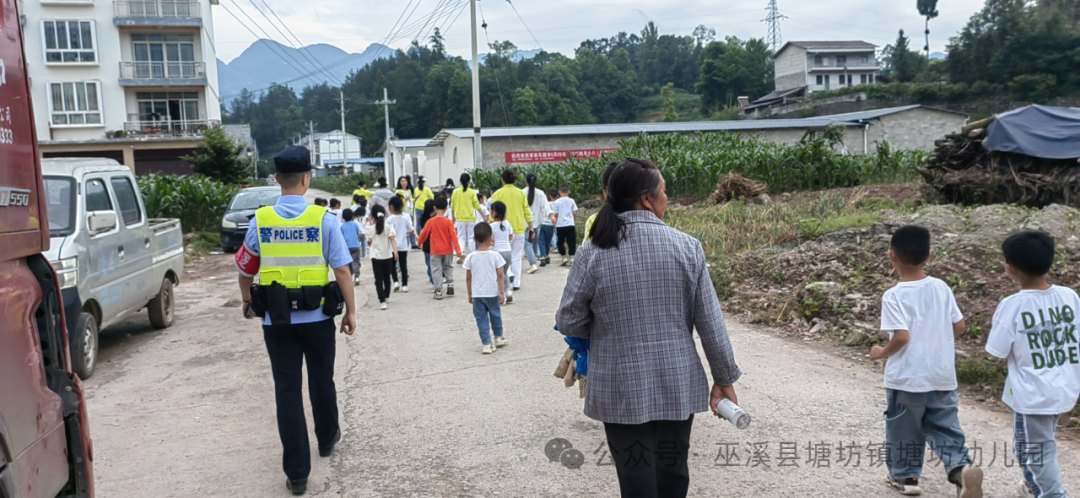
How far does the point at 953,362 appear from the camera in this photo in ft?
12.3

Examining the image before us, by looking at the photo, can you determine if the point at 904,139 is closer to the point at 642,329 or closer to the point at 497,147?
the point at 497,147

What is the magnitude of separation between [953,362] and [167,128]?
41.4 m

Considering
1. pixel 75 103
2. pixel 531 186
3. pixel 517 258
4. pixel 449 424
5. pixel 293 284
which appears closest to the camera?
pixel 293 284

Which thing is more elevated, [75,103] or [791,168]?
[75,103]

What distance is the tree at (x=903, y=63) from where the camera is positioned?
7088cm

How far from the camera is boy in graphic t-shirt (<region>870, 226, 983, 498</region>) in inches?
148

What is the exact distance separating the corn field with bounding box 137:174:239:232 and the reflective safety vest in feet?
57.8

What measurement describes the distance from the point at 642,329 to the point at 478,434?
8.37ft

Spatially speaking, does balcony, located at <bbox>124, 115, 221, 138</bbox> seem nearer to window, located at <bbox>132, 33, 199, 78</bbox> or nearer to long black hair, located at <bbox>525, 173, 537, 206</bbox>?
window, located at <bbox>132, 33, 199, 78</bbox>

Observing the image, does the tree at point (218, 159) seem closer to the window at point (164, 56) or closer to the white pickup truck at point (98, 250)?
the window at point (164, 56)

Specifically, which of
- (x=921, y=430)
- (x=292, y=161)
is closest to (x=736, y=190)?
(x=921, y=430)

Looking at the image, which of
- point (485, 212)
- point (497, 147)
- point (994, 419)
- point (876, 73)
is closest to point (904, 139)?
point (497, 147)

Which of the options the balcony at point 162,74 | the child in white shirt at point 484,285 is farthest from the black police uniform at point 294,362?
the balcony at point 162,74

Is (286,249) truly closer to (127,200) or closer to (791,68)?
(127,200)
